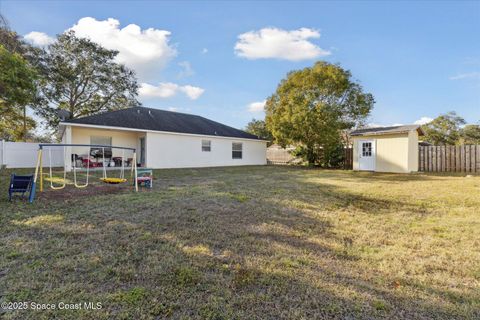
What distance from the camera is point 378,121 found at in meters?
25.8

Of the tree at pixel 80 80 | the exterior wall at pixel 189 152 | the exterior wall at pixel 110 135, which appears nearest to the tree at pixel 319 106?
the exterior wall at pixel 189 152

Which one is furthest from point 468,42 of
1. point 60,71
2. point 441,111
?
point 60,71

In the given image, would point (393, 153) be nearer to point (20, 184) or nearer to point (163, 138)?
point (163, 138)

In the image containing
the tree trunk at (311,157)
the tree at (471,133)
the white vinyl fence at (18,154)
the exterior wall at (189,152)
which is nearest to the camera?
the white vinyl fence at (18,154)

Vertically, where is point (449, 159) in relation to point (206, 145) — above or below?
below

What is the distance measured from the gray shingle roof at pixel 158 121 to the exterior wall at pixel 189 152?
0.49m

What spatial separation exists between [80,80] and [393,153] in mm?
24813

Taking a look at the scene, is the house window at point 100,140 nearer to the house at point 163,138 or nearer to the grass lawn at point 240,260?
the house at point 163,138

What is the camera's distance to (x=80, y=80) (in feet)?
68.3

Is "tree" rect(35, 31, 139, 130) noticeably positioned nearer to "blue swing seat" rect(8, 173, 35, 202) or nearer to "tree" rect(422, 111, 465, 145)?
"blue swing seat" rect(8, 173, 35, 202)

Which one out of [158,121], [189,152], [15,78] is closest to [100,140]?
[158,121]

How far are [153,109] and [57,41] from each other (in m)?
10.6

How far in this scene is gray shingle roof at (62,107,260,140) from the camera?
44.2 feet

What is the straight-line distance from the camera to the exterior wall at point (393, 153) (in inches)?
504
